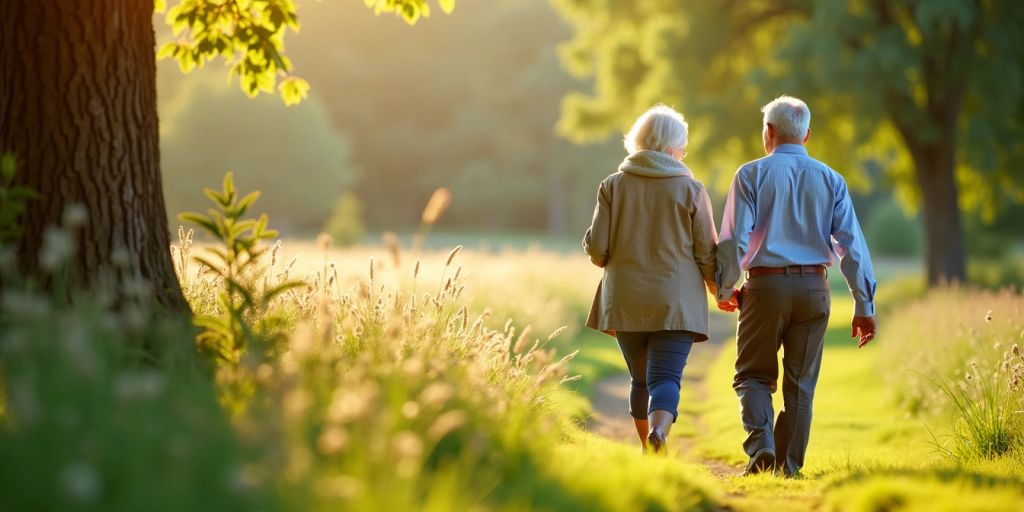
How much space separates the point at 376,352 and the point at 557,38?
54.9 meters

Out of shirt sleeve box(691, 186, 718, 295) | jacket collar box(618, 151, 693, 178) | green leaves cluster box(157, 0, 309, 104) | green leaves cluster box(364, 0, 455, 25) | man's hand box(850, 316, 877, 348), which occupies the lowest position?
man's hand box(850, 316, 877, 348)

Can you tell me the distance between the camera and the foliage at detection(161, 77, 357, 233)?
43.9 metres

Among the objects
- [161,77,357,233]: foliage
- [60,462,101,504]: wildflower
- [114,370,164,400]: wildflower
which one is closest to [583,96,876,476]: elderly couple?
[114,370,164,400]: wildflower

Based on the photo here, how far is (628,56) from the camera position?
19125 mm

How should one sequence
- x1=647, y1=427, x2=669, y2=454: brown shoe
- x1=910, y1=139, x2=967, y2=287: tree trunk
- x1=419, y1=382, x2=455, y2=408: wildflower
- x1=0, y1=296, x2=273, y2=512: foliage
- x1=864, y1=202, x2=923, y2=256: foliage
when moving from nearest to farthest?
x1=0, y1=296, x2=273, y2=512: foliage, x1=419, y1=382, x2=455, y2=408: wildflower, x1=647, y1=427, x2=669, y2=454: brown shoe, x1=910, y1=139, x2=967, y2=287: tree trunk, x1=864, y1=202, x2=923, y2=256: foliage

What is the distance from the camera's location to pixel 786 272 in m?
5.43

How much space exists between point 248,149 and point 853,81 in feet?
114

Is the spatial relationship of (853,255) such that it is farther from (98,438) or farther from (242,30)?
(98,438)

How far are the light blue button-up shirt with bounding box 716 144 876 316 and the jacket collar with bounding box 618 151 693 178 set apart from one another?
1.11ft

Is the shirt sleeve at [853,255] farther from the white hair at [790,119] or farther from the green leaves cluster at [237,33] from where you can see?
the green leaves cluster at [237,33]

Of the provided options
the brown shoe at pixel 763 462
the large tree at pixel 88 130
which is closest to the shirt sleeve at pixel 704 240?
the brown shoe at pixel 763 462

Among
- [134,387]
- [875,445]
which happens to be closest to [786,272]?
[875,445]

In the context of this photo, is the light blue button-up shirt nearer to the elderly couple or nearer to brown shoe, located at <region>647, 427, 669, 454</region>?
the elderly couple

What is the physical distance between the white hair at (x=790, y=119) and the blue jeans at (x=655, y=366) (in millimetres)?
1280
